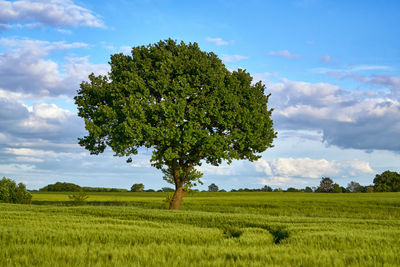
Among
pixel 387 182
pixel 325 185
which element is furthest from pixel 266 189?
pixel 387 182

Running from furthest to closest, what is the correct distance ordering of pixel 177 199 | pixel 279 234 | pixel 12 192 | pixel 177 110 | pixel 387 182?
pixel 387 182
pixel 12 192
pixel 177 199
pixel 177 110
pixel 279 234

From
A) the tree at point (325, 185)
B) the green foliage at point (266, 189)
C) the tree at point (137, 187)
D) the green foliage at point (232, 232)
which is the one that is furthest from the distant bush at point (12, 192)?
the tree at point (325, 185)

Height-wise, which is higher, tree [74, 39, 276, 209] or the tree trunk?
tree [74, 39, 276, 209]

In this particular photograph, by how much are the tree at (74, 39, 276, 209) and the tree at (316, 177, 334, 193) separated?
83.2 m

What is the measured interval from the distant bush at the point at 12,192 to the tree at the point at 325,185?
296ft

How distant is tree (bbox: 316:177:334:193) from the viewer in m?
111

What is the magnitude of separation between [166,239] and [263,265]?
576cm

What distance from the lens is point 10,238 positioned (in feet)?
42.6

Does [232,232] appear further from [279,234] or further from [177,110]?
[177,110]

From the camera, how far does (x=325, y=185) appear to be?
11300cm

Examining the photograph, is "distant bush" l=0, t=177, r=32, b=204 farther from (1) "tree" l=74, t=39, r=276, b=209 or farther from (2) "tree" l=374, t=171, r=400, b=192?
(2) "tree" l=374, t=171, r=400, b=192

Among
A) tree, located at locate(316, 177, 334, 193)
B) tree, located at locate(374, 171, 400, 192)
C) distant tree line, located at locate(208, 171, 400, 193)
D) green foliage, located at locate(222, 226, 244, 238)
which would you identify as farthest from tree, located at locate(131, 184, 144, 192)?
green foliage, located at locate(222, 226, 244, 238)

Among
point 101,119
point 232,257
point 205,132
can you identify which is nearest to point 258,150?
point 205,132

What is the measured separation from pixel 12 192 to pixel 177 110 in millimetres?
34518
